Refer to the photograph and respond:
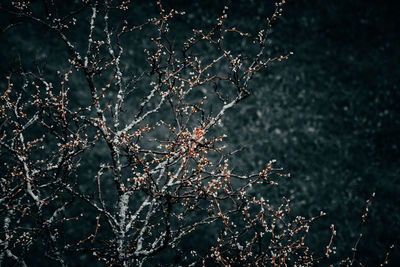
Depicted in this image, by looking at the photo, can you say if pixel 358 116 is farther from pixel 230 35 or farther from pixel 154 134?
pixel 154 134

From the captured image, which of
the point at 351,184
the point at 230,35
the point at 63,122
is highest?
the point at 230,35

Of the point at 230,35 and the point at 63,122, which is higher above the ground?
the point at 230,35

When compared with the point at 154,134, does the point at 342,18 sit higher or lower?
higher

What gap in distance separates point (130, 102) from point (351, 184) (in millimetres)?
7167

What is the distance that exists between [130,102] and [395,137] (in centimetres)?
822

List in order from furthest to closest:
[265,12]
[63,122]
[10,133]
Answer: [265,12] → [10,133] → [63,122]

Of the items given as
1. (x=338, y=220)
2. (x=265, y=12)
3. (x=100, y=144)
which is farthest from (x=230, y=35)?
(x=338, y=220)

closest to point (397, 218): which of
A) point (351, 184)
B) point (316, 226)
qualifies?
point (351, 184)

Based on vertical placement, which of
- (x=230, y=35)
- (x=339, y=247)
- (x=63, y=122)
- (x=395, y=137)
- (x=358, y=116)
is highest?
(x=230, y=35)

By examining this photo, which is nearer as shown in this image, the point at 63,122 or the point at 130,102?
the point at 63,122

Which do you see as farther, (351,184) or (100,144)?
(351,184)

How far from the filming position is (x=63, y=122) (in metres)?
2.55

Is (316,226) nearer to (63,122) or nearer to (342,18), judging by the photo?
(342,18)

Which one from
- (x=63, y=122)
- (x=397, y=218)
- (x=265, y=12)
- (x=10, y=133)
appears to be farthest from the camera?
(x=397, y=218)
